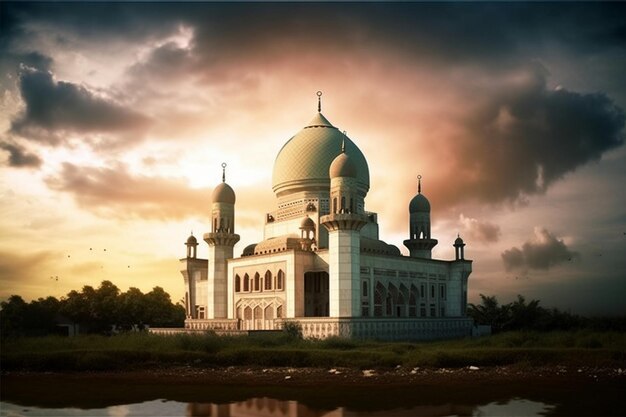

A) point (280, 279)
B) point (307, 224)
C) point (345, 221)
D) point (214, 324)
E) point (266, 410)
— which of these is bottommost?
point (266, 410)

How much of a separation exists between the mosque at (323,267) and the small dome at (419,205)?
0.07 m

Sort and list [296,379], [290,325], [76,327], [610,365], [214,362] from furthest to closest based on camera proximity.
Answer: [76,327] → [290,325] → [214,362] → [610,365] → [296,379]

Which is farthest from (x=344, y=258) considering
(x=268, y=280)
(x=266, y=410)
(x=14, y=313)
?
(x=14, y=313)

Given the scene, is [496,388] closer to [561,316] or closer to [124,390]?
[124,390]

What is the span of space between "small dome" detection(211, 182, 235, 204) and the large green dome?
3220mm

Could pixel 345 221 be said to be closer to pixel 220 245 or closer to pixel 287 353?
pixel 287 353

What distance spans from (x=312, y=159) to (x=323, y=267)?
8.71 m

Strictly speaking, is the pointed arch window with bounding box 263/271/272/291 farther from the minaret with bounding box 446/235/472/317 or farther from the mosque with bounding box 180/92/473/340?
the minaret with bounding box 446/235/472/317

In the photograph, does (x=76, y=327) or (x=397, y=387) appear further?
(x=76, y=327)

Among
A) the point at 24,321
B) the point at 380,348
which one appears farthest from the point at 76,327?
the point at 380,348

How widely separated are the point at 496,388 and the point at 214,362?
11.2 metres

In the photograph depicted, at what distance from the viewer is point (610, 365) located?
2288 centimetres

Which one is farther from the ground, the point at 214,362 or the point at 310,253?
the point at 310,253

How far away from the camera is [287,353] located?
25.0 meters
